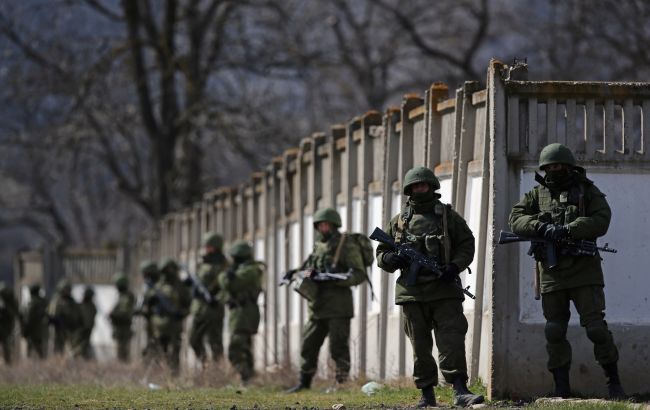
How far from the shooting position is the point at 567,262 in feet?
36.9

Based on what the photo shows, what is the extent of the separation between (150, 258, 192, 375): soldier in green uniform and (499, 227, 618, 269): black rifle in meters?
11.1

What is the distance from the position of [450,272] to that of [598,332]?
1.22m

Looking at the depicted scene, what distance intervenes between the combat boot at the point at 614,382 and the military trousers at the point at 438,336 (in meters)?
1.12

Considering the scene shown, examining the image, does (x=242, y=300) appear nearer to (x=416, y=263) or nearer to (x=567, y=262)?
(x=416, y=263)

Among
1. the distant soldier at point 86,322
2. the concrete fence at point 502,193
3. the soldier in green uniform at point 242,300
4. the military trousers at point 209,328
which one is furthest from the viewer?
the distant soldier at point 86,322

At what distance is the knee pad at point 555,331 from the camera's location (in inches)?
448

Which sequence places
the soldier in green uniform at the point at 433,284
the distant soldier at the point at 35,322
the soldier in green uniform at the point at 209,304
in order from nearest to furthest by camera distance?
the soldier in green uniform at the point at 433,284 < the soldier in green uniform at the point at 209,304 < the distant soldier at the point at 35,322

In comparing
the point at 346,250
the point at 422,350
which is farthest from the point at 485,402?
the point at 346,250

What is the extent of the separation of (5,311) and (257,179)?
994cm

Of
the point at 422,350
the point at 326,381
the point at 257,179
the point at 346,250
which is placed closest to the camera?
the point at 422,350

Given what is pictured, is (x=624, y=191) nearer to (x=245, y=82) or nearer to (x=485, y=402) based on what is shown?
(x=485, y=402)

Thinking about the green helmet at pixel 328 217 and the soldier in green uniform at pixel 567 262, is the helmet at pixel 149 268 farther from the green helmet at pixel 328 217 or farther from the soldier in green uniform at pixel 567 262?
the soldier in green uniform at pixel 567 262

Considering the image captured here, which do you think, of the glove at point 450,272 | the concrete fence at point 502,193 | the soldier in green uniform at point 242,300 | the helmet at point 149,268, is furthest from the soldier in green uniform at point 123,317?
the glove at point 450,272

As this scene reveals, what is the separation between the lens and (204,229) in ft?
88.6
